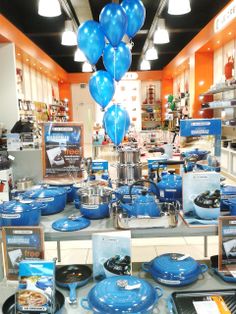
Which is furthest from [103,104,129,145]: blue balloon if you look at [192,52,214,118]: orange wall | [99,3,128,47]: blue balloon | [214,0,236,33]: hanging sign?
[192,52,214,118]: orange wall

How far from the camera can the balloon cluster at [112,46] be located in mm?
3266

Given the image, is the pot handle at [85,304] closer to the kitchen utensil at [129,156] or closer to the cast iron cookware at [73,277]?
the cast iron cookware at [73,277]

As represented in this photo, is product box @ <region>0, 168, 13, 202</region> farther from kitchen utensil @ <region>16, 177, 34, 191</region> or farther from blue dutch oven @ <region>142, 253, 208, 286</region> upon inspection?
blue dutch oven @ <region>142, 253, 208, 286</region>

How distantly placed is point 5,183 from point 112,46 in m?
2.11

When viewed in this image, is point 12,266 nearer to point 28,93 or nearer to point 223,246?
point 223,246

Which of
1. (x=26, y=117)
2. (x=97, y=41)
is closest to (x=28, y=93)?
(x=26, y=117)

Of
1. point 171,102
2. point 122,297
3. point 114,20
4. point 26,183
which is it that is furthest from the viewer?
point 171,102

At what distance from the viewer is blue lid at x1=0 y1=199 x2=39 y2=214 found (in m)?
1.62

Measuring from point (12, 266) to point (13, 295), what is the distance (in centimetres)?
18

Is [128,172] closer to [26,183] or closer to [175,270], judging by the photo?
[175,270]

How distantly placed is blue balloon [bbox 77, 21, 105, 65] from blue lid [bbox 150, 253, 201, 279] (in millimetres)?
2653

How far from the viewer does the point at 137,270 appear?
74.7 inches

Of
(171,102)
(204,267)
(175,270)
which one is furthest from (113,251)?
(171,102)

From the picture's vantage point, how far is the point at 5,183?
3.86 m
